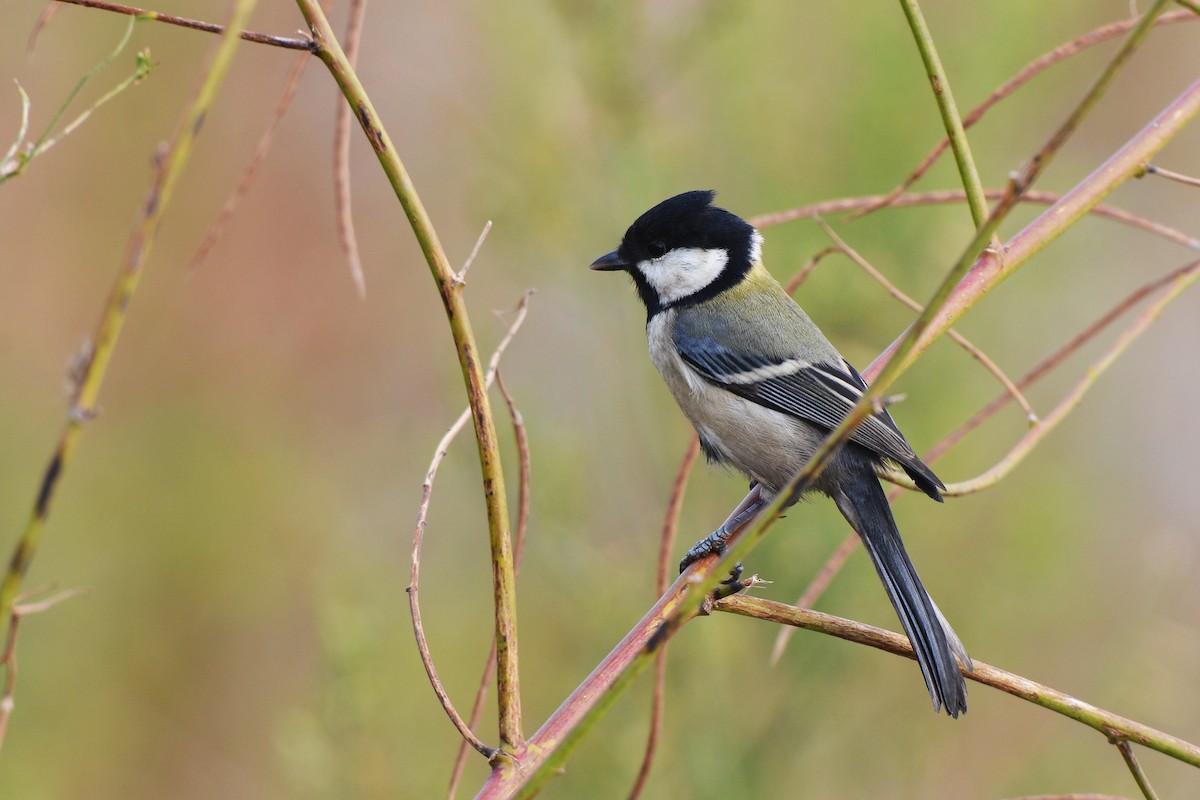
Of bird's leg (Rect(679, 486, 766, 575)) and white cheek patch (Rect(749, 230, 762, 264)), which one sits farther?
white cheek patch (Rect(749, 230, 762, 264))

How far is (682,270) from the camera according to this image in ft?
9.02

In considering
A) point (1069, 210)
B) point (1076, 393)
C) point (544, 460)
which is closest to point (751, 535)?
point (1069, 210)

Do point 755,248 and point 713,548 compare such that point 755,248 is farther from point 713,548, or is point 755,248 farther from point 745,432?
point 713,548

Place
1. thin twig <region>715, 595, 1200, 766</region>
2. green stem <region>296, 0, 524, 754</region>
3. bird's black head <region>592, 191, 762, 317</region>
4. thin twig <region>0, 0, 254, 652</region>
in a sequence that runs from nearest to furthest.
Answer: thin twig <region>0, 0, 254, 652</region> < green stem <region>296, 0, 524, 754</region> < thin twig <region>715, 595, 1200, 766</region> < bird's black head <region>592, 191, 762, 317</region>

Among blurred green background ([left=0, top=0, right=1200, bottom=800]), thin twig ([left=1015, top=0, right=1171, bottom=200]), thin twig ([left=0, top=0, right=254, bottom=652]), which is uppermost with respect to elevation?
thin twig ([left=1015, top=0, right=1171, bottom=200])

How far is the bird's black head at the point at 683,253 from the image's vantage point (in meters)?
2.66

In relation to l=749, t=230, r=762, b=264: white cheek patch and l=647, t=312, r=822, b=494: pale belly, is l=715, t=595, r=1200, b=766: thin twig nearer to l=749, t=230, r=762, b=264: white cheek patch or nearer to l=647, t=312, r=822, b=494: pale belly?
l=647, t=312, r=822, b=494: pale belly

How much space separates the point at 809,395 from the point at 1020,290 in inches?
61.0

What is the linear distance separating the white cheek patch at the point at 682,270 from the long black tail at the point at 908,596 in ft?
2.41

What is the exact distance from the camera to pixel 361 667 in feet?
8.41

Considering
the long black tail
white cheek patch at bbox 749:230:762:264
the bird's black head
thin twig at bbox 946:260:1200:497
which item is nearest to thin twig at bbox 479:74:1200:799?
thin twig at bbox 946:260:1200:497

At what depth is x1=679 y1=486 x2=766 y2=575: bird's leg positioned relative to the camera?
1.87 meters

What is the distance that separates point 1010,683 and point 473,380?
672 mm

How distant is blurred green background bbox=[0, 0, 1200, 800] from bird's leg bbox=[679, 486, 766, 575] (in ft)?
3.09
